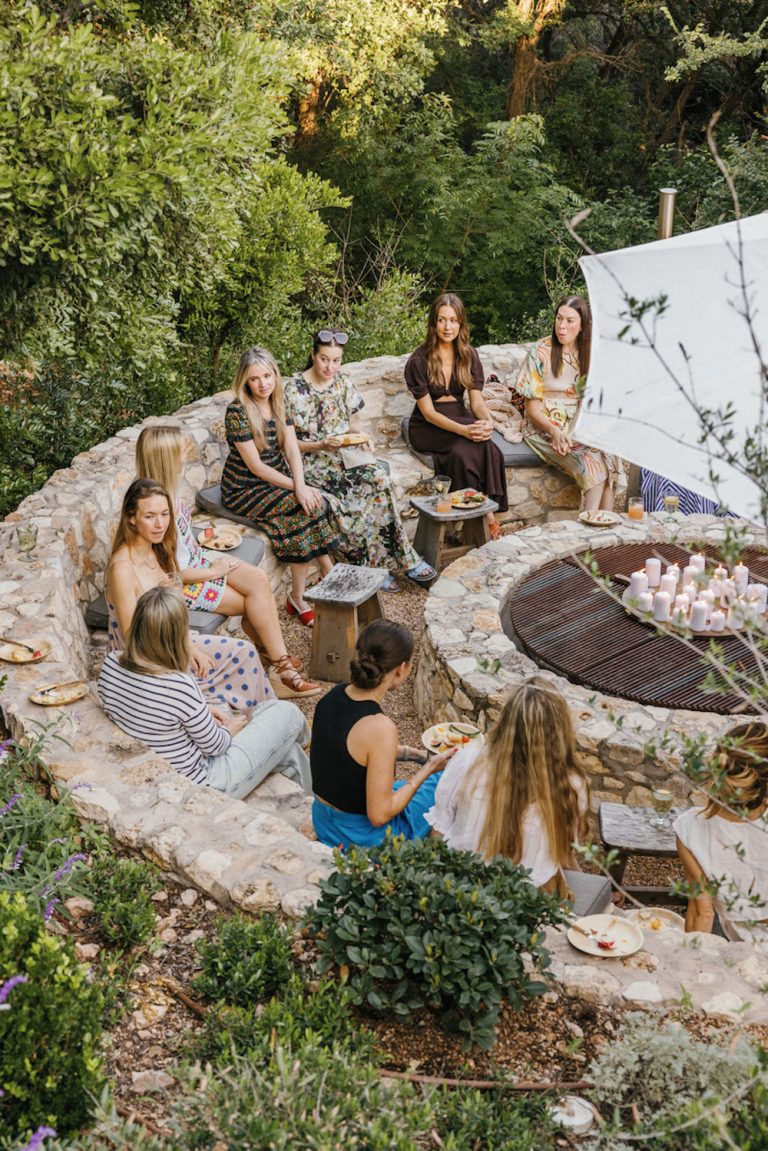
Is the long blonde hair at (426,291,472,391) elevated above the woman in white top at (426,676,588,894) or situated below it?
above

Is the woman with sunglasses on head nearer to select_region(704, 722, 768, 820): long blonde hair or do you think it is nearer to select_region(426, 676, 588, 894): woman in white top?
select_region(426, 676, 588, 894): woman in white top

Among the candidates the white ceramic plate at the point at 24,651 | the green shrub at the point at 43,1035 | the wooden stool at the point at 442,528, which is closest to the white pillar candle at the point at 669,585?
the wooden stool at the point at 442,528

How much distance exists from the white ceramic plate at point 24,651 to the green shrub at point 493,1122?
280 centimetres

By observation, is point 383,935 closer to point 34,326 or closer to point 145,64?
point 34,326

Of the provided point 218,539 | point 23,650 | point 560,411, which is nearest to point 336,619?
point 218,539

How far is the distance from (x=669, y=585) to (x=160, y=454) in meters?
2.84

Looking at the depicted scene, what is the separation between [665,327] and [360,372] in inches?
180

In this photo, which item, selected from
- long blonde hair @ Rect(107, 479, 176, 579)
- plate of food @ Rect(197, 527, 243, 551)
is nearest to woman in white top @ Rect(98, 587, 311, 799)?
long blonde hair @ Rect(107, 479, 176, 579)

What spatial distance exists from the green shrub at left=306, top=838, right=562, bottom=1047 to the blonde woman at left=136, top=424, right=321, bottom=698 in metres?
3.09

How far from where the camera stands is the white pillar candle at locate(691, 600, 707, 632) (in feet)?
17.4

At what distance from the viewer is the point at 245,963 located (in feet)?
9.77

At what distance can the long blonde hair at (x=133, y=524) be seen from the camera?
5004 millimetres

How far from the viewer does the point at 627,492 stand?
848cm

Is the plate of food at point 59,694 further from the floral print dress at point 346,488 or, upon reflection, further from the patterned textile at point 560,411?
the patterned textile at point 560,411
